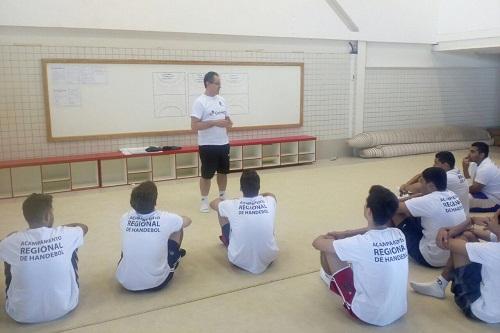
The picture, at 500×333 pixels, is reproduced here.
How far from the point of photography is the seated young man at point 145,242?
296cm

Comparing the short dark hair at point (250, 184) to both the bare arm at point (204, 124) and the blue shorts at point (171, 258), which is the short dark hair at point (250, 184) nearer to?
the blue shorts at point (171, 258)

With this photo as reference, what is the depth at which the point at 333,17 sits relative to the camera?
7.98 metres

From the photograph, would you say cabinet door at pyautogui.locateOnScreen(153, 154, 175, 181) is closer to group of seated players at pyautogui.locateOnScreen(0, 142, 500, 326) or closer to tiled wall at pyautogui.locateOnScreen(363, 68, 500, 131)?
group of seated players at pyautogui.locateOnScreen(0, 142, 500, 326)

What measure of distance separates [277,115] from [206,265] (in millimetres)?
4598

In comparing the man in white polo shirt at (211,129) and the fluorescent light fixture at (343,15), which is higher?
the fluorescent light fixture at (343,15)

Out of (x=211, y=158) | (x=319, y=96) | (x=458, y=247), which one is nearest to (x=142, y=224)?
(x=458, y=247)

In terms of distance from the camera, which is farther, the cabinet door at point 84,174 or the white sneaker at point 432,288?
the cabinet door at point 84,174

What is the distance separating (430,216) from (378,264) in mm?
993

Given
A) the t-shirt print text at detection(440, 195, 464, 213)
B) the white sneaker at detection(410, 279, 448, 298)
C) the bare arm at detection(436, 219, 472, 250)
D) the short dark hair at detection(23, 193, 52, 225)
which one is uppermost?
the short dark hair at detection(23, 193, 52, 225)

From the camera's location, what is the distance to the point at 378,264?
2.50m

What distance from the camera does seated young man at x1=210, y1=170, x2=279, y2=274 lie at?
3273mm

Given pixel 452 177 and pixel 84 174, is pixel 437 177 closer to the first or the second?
pixel 452 177

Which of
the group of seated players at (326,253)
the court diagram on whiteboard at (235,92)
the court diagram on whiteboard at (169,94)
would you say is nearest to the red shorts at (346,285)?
the group of seated players at (326,253)

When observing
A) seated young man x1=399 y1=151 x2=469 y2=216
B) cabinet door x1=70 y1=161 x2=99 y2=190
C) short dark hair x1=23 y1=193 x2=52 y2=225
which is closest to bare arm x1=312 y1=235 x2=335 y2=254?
short dark hair x1=23 y1=193 x2=52 y2=225
